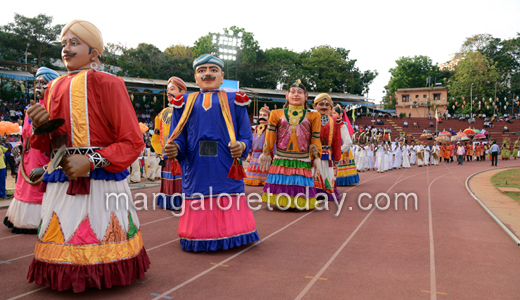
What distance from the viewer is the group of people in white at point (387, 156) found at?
2011 cm

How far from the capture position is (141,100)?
121ft

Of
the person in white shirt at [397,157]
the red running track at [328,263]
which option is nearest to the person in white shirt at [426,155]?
the person in white shirt at [397,157]

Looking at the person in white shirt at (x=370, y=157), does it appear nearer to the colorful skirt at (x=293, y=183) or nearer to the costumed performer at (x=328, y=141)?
the costumed performer at (x=328, y=141)

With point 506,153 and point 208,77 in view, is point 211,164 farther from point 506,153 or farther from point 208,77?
point 506,153

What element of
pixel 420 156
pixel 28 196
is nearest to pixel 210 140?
pixel 28 196

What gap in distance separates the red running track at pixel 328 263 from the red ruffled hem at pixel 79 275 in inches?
6.5

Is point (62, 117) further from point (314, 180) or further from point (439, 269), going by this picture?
point (314, 180)

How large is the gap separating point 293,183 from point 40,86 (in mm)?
4717

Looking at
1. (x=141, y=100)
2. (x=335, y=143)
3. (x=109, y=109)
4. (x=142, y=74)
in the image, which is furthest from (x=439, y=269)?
(x=142, y=74)

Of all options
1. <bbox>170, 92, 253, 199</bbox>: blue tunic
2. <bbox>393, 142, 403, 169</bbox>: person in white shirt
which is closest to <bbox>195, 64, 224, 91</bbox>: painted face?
<bbox>170, 92, 253, 199</bbox>: blue tunic

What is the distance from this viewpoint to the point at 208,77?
5.07 meters

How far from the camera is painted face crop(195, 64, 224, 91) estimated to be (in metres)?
5.08

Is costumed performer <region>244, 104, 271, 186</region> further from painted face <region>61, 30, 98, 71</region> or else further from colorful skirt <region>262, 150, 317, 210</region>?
painted face <region>61, 30, 98, 71</region>

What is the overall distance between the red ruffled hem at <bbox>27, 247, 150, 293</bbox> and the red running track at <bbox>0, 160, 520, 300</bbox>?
165 millimetres
